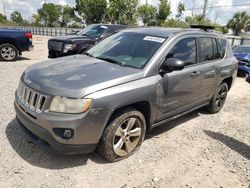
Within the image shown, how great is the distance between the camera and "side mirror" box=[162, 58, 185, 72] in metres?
3.46

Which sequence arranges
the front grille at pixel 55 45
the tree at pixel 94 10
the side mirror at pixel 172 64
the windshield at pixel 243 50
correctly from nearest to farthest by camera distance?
the side mirror at pixel 172 64, the front grille at pixel 55 45, the windshield at pixel 243 50, the tree at pixel 94 10

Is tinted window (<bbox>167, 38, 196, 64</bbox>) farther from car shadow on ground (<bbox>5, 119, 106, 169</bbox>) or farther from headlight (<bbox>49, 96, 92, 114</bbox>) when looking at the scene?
car shadow on ground (<bbox>5, 119, 106, 169</bbox>)

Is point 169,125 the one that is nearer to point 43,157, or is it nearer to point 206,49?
point 206,49

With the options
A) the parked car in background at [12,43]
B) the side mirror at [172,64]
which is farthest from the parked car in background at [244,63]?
the parked car in background at [12,43]

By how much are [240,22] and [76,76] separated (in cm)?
3882

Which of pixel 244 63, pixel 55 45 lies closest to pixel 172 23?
pixel 244 63

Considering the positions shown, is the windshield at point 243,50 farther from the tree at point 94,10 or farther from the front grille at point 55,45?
the tree at point 94,10

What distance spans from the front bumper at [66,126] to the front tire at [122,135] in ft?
0.52

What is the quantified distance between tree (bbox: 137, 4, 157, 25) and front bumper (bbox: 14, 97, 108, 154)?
1328 inches

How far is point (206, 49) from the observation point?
4.66 meters

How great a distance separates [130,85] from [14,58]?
8.55 m

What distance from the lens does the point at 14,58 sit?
10180mm

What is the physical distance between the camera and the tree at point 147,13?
34.4m

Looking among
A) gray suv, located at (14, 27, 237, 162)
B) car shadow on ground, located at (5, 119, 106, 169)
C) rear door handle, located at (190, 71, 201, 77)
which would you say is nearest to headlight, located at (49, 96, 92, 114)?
gray suv, located at (14, 27, 237, 162)
